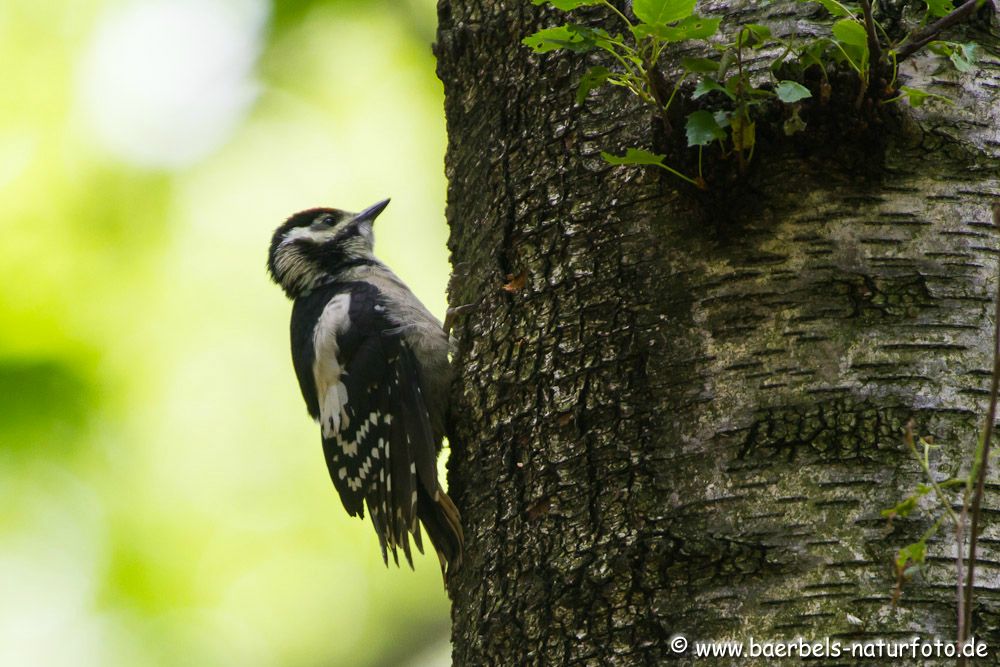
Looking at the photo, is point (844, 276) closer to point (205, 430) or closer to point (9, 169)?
point (205, 430)

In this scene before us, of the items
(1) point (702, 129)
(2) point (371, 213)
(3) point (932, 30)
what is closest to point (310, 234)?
(2) point (371, 213)

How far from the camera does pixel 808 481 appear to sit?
1.90 meters

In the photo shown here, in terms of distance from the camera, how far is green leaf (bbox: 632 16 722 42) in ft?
5.87

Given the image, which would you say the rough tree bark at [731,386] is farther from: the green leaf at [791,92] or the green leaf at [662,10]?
the green leaf at [662,10]

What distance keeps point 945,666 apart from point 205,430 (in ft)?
16.9

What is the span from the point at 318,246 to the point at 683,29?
3297mm

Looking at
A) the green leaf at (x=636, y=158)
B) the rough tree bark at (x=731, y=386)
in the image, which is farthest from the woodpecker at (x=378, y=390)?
the green leaf at (x=636, y=158)

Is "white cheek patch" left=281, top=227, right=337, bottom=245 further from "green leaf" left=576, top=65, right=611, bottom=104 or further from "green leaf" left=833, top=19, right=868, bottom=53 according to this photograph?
"green leaf" left=833, top=19, right=868, bottom=53

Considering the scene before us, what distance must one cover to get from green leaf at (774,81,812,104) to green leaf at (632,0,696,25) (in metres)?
0.26

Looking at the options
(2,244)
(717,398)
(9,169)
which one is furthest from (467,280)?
(9,169)

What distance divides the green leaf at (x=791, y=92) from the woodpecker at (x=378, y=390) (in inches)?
59.4

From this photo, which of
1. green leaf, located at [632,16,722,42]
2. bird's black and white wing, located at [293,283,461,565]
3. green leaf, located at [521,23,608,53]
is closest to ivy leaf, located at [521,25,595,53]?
green leaf, located at [521,23,608,53]

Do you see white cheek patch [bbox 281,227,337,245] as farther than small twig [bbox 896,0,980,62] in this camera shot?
Yes

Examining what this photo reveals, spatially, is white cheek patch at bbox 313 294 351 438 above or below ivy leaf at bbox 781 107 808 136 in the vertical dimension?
above
